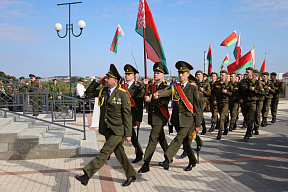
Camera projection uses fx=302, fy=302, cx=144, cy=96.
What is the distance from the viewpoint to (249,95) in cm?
966

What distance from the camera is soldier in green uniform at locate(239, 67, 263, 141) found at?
9555 mm

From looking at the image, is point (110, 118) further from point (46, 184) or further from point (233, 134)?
point (233, 134)

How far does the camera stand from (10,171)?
5.94m

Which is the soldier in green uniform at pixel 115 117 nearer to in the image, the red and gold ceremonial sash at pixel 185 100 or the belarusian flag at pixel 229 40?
the red and gold ceremonial sash at pixel 185 100

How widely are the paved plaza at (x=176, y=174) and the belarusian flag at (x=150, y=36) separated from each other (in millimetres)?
2215

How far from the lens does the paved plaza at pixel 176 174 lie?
5020 millimetres

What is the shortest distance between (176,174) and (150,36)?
9.46 ft

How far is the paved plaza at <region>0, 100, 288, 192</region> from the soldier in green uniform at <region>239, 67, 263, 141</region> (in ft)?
5.98

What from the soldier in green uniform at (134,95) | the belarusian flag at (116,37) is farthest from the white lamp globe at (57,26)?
the soldier in green uniform at (134,95)

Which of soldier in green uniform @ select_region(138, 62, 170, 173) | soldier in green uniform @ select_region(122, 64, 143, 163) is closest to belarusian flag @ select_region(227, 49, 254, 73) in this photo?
soldier in green uniform @ select_region(122, 64, 143, 163)

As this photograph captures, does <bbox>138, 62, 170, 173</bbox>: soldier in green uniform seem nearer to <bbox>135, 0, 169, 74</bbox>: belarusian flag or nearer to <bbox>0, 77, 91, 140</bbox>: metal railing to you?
<bbox>135, 0, 169, 74</bbox>: belarusian flag

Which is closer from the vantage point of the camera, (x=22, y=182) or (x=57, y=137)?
(x=22, y=182)

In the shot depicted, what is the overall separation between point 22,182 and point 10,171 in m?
0.82

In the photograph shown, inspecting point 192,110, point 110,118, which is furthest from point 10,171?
point 192,110
